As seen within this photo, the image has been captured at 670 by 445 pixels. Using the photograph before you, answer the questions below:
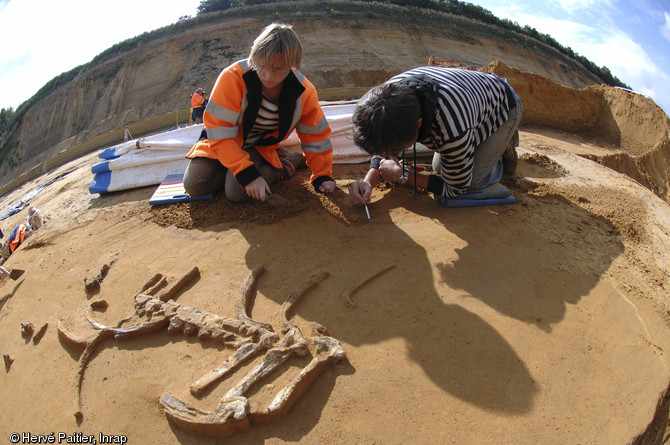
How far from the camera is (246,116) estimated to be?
276 centimetres

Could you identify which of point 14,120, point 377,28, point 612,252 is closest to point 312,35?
point 377,28

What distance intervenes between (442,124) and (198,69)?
15.6m

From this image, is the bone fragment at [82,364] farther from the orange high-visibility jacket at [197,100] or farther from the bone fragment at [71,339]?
the orange high-visibility jacket at [197,100]

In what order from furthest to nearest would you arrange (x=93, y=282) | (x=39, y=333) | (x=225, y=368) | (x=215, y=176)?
1. (x=215, y=176)
2. (x=93, y=282)
3. (x=39, y=333)
4. (x=225, y=368)

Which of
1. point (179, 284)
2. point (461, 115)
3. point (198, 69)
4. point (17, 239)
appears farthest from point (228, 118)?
point (198, 69)

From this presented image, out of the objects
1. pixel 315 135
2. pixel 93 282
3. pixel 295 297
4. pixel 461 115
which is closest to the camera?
pixel 295 297

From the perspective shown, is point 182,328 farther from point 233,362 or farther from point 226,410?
point 226,410

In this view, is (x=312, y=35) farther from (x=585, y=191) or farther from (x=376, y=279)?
(x=376, y=279)

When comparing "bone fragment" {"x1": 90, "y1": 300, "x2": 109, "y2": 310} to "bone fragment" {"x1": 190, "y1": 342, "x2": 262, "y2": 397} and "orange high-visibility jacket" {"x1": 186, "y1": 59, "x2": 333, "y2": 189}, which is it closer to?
"bone fragment" {"x1": 190, "y1": 342, "x2": 262, "y2": 397}

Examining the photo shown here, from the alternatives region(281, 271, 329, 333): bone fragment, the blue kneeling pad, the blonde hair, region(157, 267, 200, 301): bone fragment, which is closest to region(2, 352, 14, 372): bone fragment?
region(157, 267, 200, 301): bone fragment

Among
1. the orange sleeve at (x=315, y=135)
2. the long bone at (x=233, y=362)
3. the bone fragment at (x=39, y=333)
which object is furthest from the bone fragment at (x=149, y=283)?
the orange sleeve at (x=315, y=135)

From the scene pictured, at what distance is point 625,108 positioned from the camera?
6066 mm

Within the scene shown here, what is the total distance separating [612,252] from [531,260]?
59 centimetres

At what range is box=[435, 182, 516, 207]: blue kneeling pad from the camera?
2.84 meters
